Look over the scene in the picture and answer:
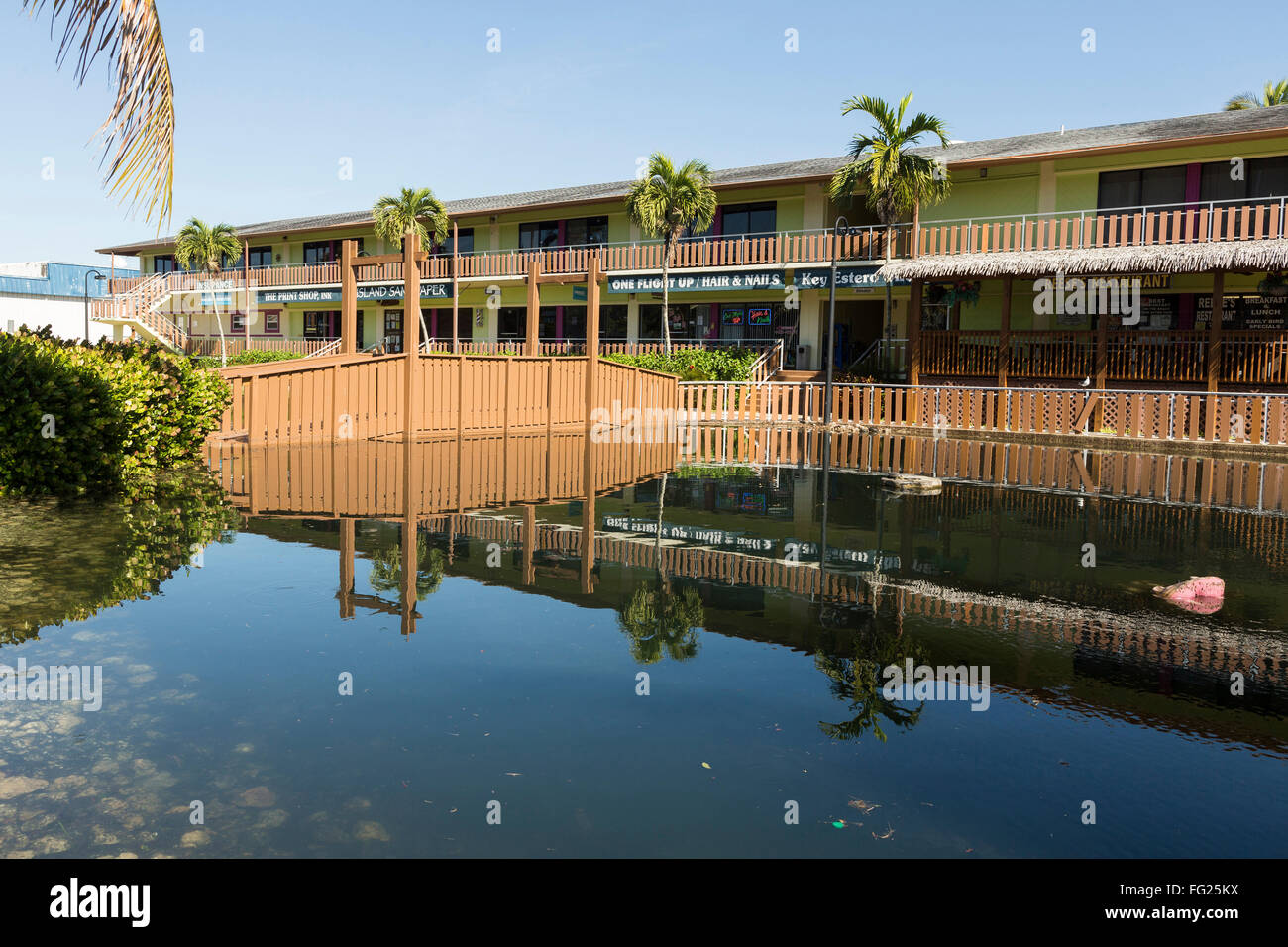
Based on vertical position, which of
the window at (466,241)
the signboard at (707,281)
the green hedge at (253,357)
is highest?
the window at (466,241)

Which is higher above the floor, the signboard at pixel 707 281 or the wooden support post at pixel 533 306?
the signboard at pixel 707 281

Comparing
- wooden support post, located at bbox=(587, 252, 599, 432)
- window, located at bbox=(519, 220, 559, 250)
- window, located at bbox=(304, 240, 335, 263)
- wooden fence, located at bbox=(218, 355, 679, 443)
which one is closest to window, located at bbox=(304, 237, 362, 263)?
window, located at bbox=(304, 240, 335, 263)

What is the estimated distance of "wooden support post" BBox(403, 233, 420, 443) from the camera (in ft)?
52.5

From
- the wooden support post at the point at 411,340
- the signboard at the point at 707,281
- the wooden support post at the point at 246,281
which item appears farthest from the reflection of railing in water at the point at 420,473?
the wooden support post at the point at 246,281

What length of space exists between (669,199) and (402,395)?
16.6 metres

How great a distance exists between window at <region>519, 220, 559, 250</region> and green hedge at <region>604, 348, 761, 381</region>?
923cm

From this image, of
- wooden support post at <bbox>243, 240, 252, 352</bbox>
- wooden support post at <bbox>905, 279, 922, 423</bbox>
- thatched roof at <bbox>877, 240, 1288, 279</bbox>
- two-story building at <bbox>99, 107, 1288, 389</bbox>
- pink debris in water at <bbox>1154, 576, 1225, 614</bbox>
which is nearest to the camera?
pink debris in water at <bbox>1154, 576, 1225, 614</bbox>

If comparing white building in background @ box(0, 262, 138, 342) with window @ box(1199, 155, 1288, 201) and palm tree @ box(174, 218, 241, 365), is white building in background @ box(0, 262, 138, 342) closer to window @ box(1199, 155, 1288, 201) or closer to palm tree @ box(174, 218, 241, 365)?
palm tree @ box(174, 218, 241, 365)

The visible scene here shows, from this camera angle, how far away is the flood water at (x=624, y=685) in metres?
3.58

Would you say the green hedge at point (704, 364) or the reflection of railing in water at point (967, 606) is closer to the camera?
the reflection of railing in water at point (967, 606)

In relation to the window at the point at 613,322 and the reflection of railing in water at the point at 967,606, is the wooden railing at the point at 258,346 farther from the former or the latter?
the reflection of railing in water at the point at 967,606

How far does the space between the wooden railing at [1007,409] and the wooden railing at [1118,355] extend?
1598mm

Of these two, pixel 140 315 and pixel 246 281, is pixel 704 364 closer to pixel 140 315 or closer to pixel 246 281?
pixel 246 281

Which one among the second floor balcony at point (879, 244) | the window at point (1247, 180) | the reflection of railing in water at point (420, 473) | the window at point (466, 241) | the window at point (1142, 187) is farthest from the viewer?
the window at point (466, 241)
